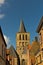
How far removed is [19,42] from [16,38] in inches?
182

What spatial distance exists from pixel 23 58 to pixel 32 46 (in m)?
26.0

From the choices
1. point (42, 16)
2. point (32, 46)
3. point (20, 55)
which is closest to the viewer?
point (42, 16)

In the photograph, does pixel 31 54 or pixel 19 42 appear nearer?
pixel 31 54

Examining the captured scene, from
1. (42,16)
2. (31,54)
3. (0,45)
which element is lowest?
(31,54)

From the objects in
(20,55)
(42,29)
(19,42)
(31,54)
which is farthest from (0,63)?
(19,42)

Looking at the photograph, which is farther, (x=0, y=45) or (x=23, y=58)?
(x=23, y=58)

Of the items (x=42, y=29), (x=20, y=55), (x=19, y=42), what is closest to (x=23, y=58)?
(x=20, y=55)

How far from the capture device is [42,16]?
2862 centimetres

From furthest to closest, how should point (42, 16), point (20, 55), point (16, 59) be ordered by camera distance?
point (20, 55), point (16, 59), point (42, 16)

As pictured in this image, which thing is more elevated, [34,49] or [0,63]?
[0,63]

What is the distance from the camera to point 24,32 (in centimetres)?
13675

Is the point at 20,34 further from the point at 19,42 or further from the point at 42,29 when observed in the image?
the point at 42,29

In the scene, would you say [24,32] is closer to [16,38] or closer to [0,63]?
[16,38]

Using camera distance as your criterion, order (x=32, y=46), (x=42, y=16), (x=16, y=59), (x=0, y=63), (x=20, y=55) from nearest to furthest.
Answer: (x=0, y=63)
(x=42, y=16)
(x=32, y=46)
(x=16, y=59)
(x=20, y=55)
